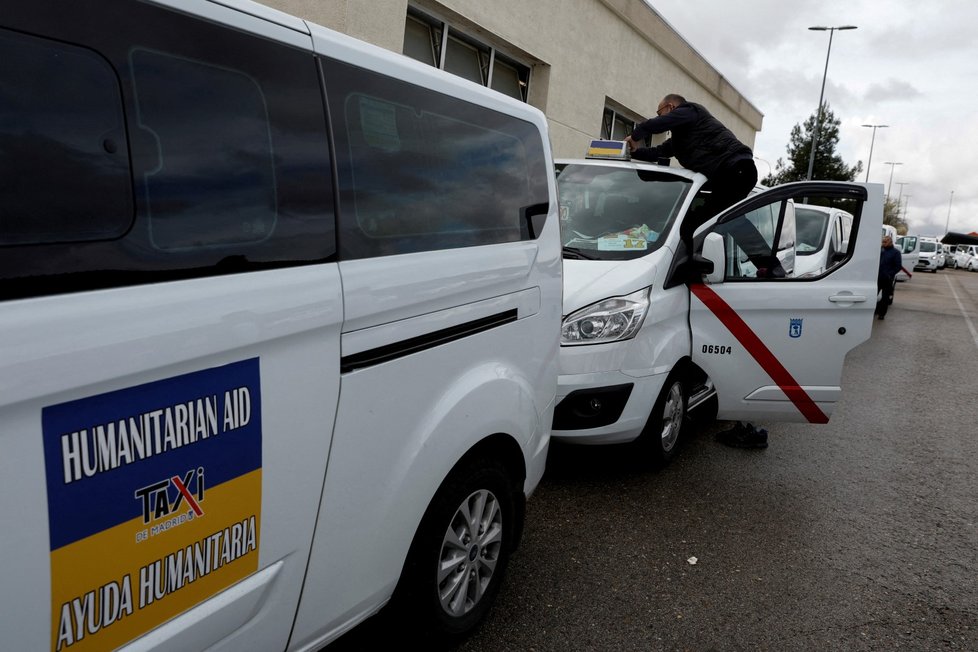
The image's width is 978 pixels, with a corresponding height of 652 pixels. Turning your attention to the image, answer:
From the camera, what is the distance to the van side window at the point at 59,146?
1258mm

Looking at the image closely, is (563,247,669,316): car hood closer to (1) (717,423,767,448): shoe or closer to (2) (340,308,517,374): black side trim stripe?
(2) (340,308,517,374): black side trim stripe

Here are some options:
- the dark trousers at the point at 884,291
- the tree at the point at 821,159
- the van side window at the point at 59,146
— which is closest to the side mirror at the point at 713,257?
the van side window at the point at 59,146

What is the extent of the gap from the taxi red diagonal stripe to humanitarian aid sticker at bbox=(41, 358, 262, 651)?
339cm

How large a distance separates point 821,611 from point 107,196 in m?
3.04

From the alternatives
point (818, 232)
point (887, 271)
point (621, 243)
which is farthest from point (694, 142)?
point (887, 271)

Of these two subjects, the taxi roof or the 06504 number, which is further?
A: the taxi roof

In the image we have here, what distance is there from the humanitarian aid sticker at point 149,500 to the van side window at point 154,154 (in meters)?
0.24

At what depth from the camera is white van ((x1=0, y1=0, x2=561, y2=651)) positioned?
130 cm

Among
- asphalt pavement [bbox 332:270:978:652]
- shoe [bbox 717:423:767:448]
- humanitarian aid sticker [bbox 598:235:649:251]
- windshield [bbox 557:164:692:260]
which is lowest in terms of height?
asphalt pavement [bbox 332:270:978:652]

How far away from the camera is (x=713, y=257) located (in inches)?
173

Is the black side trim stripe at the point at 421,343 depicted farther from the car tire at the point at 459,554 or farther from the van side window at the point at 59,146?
the van side window at the point at 59,146

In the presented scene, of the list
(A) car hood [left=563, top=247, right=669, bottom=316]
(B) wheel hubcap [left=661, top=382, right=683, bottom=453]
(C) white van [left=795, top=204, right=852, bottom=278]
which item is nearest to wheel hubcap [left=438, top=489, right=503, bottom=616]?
(A) car hood [left=563, top=247, right=669, bottom=316]

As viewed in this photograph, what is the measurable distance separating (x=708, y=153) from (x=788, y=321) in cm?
146

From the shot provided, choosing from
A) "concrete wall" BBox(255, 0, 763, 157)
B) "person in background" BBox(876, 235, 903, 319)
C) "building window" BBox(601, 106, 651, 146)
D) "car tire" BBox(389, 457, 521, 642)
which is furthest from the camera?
"person in background" BBox(876, 235, 903, 319)
